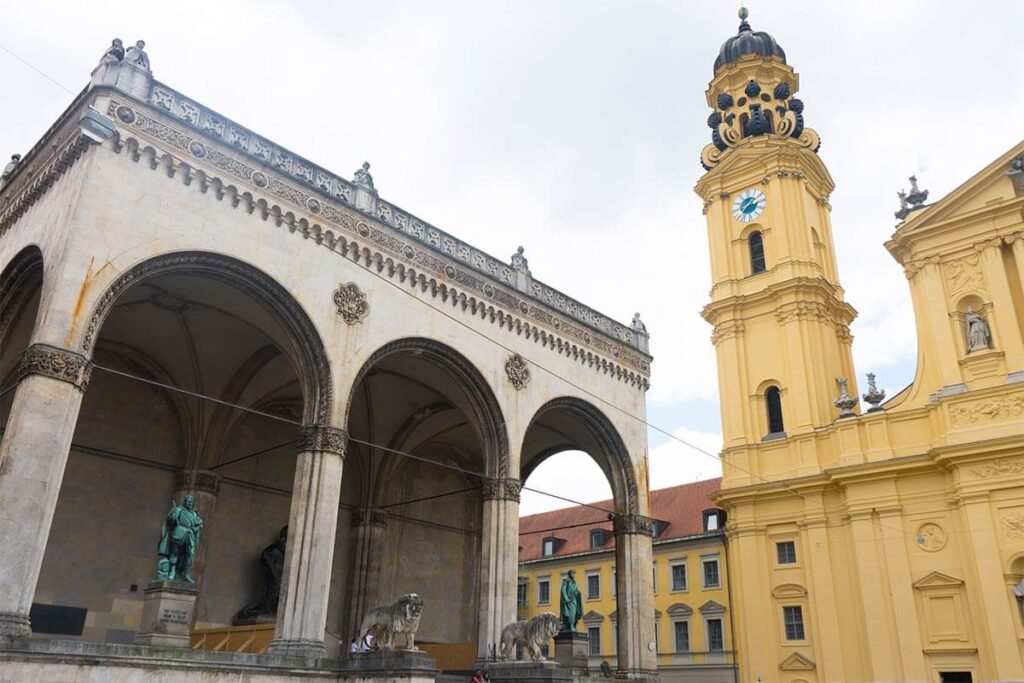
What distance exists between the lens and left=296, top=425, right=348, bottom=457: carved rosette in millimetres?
15484

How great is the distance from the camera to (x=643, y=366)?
2448 cm

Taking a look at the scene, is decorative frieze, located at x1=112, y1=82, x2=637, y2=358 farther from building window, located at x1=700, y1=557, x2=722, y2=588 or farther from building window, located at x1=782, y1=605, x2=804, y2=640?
building window, located at x1=700, y1=557, x2=722, y2=588

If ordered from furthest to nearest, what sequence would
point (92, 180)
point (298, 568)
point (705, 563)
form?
point (705, 563) < point (298, 568) < point (92, 180)

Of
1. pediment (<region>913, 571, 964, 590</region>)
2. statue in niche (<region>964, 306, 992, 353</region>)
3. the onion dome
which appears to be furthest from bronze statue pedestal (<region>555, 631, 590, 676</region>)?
the onion dome

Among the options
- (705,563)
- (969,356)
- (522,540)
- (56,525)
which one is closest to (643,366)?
(969,356)

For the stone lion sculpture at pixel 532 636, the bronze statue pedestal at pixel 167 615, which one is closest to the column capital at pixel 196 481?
the bronze statue pedestal at pixel 167 615

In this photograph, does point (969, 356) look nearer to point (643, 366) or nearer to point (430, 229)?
point (643, 366)

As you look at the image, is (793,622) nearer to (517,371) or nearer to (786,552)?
(786,552)

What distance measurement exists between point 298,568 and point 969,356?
21.6m

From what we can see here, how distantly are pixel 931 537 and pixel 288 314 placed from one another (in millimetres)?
21138

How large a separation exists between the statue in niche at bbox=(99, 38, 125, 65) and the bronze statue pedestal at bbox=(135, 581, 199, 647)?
29.5ft

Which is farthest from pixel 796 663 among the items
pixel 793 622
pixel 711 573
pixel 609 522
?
pixel 609 522

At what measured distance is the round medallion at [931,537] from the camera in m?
25.2

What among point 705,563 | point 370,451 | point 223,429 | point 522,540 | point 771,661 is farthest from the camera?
point 522,540
